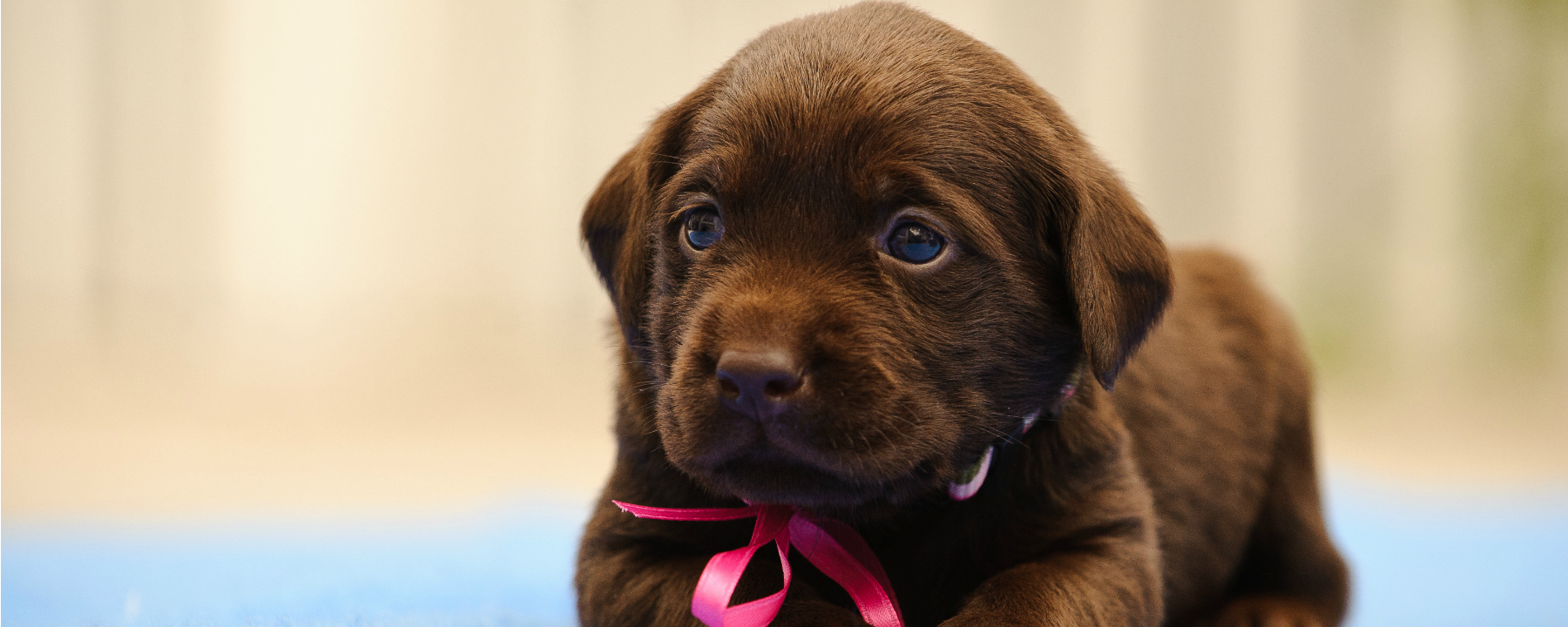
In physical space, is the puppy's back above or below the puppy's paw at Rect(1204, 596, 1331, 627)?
above

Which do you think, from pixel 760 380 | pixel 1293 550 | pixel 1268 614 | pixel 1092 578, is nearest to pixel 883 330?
pixel 760 380

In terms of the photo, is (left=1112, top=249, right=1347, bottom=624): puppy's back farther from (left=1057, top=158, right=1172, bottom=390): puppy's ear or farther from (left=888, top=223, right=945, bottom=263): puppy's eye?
(left=888, top=223, right=945, bottom=263): puppy's eye

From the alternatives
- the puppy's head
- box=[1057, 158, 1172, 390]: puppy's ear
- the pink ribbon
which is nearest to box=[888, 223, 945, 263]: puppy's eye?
the puppy's head

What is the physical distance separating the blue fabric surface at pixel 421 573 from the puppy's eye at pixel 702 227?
1455mm

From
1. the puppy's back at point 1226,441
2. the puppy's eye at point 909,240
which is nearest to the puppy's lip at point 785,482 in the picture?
the puppy's eye at point 909,240

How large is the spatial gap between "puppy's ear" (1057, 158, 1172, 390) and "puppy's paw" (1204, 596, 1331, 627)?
1377 millimetres

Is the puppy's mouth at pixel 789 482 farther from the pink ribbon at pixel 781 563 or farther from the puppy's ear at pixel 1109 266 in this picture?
the puppy's ear at pixel 1109 266

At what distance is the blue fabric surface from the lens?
3533 mm

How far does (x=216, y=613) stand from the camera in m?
3.40

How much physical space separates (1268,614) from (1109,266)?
1.59 m

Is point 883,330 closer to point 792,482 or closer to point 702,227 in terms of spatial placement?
point 792,482

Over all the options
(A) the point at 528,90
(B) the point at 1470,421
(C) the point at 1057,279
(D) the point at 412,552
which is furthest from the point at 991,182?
(B) the point at 1470,421

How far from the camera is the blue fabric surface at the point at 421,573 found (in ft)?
11.6

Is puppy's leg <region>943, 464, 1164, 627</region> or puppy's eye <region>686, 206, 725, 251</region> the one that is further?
puppy's eye <region>686, 206, 725, 251</region>
